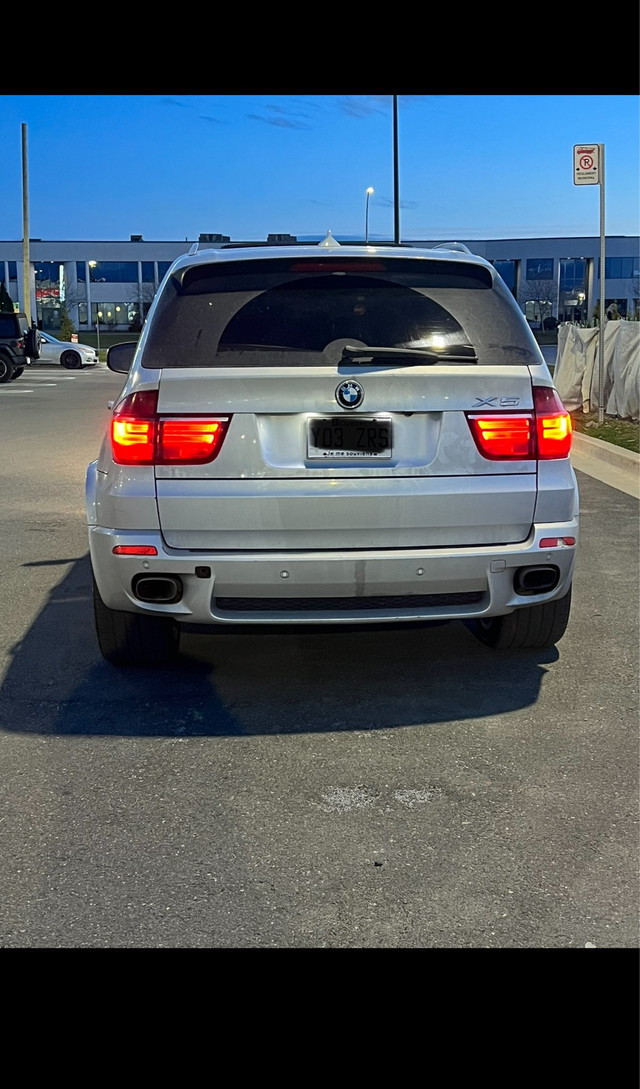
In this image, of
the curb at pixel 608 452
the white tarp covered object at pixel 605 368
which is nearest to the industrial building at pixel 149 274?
the white tarp covered object at pixel 605 368

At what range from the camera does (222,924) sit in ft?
9.55

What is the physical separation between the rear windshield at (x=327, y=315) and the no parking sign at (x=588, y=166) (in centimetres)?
1172

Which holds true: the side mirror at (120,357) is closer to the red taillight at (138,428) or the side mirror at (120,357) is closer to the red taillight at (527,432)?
the red taillight at (138,428)

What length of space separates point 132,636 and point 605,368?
14047 mm

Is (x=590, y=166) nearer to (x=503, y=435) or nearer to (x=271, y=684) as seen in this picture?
(x=503, y=435)

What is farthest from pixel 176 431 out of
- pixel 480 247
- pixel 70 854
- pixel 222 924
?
pixel 480 247

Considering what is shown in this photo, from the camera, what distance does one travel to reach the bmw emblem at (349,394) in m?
4.29

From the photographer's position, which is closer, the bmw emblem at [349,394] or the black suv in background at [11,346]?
the bmw emblem at [349,394]

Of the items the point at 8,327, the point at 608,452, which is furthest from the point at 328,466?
the point at 8,327

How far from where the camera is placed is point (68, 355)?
42688mm

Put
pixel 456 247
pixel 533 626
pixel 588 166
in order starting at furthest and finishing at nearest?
pixel 588 166, pixel 456 247, pixel 533 626

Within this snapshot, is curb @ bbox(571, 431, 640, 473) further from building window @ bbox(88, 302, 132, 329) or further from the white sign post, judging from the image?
building window @ bbox(88, 302, 132, 329)

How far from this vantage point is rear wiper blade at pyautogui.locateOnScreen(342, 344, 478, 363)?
4363mm

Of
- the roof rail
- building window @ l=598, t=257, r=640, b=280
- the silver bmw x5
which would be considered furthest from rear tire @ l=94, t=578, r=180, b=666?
building window @ l=598, t=257, r=640, b=280
